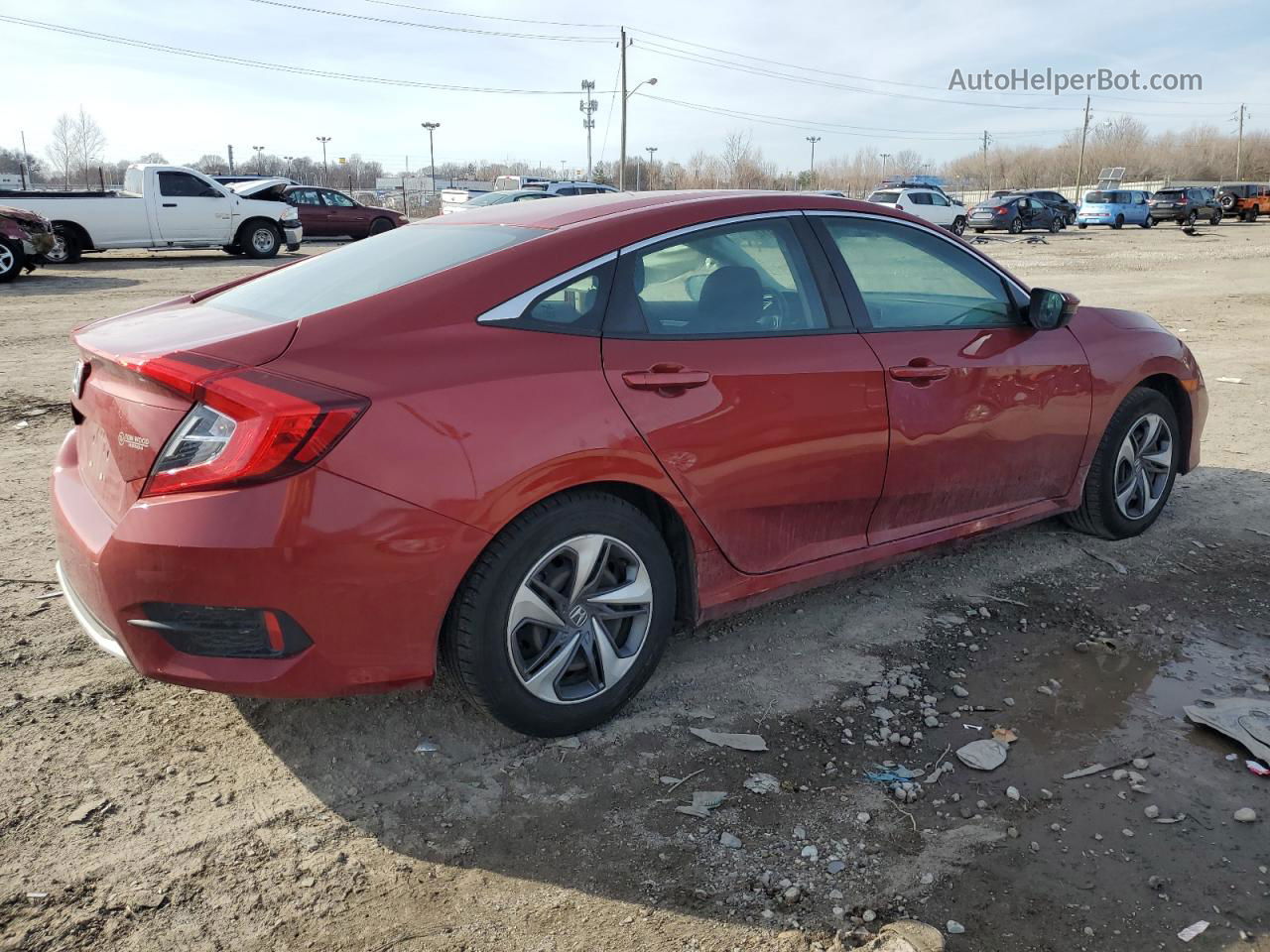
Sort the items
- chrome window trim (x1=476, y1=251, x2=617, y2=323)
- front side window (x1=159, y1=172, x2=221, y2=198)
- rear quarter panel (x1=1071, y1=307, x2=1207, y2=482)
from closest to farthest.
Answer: chrome window trim (x1=476, y1=251, x2=617, y2=323), rear quarter panel (x1=1071, y1=307, x2=1207, y2=482), front side window (x1=159, y1=172, x2=221, y2=198)

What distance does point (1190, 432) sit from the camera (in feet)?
16.5

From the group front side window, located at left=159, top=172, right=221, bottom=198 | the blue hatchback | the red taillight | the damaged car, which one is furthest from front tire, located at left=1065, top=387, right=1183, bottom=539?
the blue hatchback

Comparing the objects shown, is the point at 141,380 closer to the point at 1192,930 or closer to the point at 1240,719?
the point at 1192,930

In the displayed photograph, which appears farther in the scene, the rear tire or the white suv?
the white suv

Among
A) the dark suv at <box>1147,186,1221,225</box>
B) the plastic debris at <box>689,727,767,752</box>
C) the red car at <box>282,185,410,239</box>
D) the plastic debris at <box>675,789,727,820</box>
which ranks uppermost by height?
the dark suv at <box>1147,186,1221,225</box>

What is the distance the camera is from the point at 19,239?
1515cm

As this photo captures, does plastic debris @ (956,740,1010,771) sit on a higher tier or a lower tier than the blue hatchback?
lower

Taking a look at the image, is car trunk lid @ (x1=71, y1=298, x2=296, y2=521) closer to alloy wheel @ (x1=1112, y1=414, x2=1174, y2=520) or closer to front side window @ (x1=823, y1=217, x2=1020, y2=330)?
front side window @ (x1=823, y1=217, x2=1020, y2=330)

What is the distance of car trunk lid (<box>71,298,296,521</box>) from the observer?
2613mm

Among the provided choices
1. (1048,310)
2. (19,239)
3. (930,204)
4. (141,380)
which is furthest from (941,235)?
(930,204)

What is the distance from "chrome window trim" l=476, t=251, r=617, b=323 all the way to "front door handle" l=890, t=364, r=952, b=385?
1199 millimetres

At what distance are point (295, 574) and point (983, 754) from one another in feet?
6.73

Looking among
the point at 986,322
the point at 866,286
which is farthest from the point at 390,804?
the point at 986,322

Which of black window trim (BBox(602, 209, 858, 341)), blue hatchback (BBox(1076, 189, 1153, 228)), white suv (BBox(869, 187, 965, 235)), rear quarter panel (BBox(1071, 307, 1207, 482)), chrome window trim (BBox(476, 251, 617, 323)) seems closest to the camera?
chrome window trim (BBox(476, 251, 617, 323))
